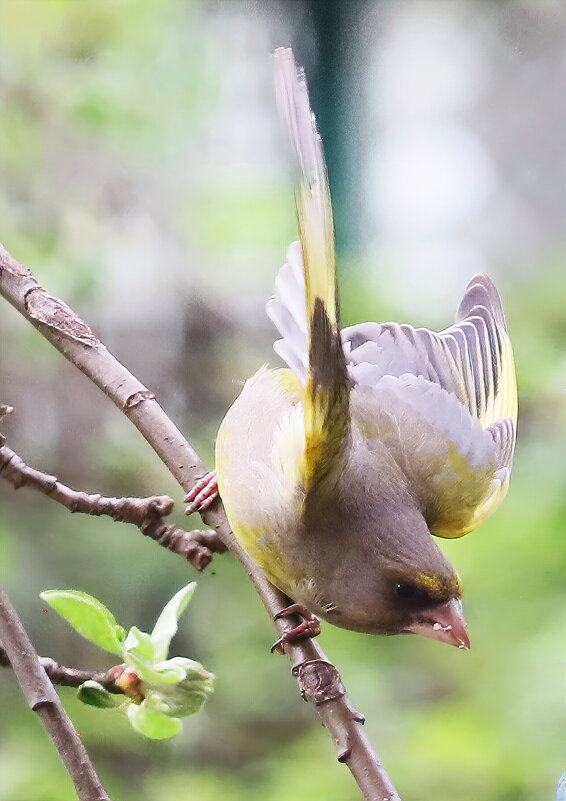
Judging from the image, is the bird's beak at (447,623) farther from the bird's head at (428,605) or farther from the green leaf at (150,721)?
the green leaf at (150,721)

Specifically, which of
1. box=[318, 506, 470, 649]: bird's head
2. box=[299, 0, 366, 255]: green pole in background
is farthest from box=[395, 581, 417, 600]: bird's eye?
box=[299, 0, 366, 255]: green pole in background

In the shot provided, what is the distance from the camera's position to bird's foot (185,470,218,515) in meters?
0.76

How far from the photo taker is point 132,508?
33.7 inches

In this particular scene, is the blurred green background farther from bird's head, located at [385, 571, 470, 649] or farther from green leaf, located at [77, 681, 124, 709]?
bird's head, located at [385, 571, 470, 649]

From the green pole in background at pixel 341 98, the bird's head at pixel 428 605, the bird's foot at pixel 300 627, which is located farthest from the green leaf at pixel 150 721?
the green pole in background at pixel 341 98

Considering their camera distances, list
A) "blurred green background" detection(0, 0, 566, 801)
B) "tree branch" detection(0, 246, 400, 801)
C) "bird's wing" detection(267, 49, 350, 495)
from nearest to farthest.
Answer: "bird's wing" detection(267, 49, 350, 495), "tree branch" detection(0, 246, 400, 801), "blurred green background" detection(0, 0, 566, 801)

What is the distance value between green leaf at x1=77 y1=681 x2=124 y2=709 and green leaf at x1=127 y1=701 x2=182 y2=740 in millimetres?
17

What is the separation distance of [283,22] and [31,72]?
258mm

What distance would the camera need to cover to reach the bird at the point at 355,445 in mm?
630

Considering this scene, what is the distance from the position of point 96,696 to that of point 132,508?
0.17 metres

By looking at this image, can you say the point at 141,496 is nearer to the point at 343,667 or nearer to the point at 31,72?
the point at 343,667

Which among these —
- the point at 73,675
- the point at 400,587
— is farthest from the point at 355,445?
the point at 73,675

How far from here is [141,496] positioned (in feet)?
2.83

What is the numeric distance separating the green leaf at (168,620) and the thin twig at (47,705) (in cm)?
9
